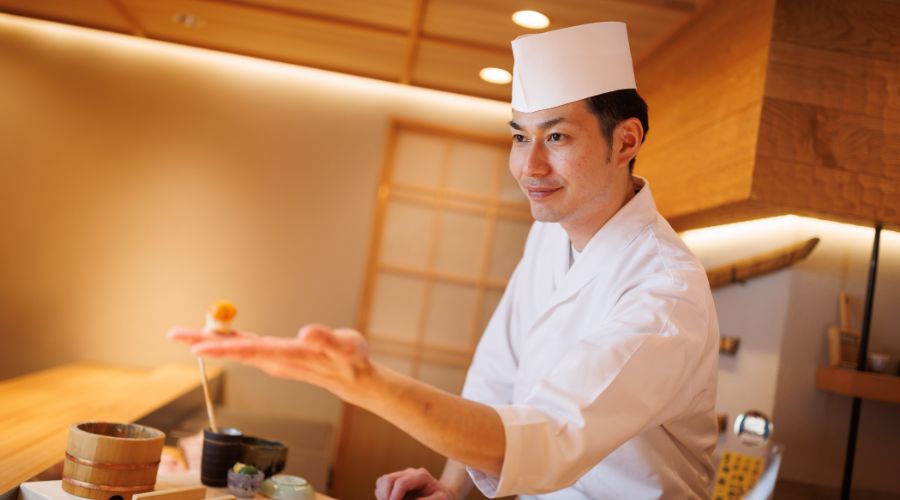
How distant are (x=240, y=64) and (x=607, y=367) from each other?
13.8 feet

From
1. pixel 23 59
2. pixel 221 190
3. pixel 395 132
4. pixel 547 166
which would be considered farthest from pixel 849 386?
pixel 23 59

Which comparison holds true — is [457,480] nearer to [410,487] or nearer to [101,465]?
[410,487]

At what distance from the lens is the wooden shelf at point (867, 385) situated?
2508mm

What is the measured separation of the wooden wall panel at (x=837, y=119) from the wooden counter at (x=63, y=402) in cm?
206

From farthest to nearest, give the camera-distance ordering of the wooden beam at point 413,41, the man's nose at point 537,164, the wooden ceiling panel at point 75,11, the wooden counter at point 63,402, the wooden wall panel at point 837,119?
the wooden ceiling panel at point 75,11
the wooden beam at point 413,41
the wooden wall panel at point 837,119
the wooden counter at point 63,402
the man's nose at point 537,164

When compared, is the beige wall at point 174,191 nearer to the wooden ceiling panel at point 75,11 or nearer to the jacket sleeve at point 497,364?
the wooden ceiling panel at point 75,11

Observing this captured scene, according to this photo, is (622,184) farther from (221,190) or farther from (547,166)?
(221,190)

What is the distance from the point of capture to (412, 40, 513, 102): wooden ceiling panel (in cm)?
413

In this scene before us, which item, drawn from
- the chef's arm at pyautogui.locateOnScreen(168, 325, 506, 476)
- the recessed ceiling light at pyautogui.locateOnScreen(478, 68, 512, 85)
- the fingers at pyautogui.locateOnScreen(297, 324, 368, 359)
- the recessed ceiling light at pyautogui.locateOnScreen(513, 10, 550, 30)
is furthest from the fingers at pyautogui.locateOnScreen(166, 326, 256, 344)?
the recessed ceiling light at pyautogui.locateOnScreen(478, 68, 512, 85)

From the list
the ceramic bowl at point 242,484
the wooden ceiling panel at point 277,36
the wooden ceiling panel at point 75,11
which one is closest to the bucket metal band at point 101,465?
the ceramic bowl at point 242,484

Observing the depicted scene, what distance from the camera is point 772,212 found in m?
2.72

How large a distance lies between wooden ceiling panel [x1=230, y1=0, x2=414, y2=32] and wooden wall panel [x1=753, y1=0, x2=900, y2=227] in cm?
164

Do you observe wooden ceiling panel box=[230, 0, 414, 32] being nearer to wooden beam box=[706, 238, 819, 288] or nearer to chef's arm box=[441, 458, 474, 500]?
wooden beam box=[706, 238, 819, 288]

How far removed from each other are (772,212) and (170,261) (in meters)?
3.48
